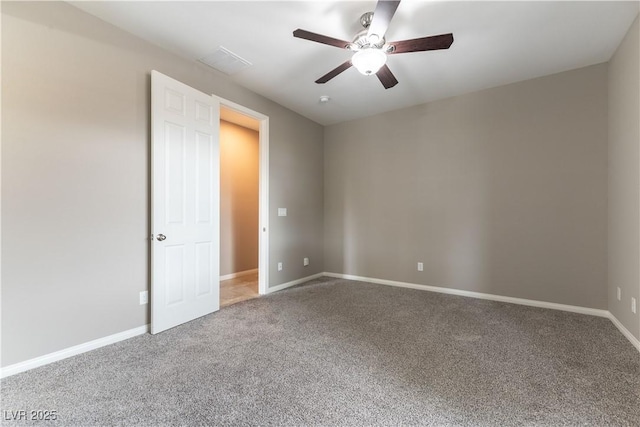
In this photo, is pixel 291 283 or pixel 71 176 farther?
pixel 291 283

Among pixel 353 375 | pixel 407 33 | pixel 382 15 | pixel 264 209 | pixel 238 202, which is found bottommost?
pixel 353 375

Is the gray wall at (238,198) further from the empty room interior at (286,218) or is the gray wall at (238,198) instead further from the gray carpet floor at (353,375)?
the gray carpet floor at (353,375)

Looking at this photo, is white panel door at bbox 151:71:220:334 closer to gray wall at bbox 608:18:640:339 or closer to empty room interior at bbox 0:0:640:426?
empty room interior at bbox 0:0:640:426

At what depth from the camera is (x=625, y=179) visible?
97.3 inches

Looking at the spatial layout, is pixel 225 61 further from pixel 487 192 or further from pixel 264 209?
pixel 487 192

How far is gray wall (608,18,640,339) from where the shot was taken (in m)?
2.26

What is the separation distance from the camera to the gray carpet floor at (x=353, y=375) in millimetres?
1499

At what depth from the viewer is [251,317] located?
2947mm

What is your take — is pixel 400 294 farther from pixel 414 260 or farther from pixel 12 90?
pixel 12 90

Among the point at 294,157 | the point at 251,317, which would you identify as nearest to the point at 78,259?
the point at 251,317

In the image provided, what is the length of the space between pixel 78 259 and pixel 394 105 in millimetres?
4133

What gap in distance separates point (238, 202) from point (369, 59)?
11.9ft

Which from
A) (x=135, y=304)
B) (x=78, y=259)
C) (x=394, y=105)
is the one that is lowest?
(x=135, y=304)

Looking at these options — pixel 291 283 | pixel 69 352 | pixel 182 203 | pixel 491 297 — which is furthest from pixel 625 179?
pixel 69 352
